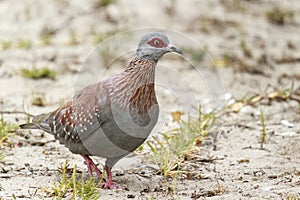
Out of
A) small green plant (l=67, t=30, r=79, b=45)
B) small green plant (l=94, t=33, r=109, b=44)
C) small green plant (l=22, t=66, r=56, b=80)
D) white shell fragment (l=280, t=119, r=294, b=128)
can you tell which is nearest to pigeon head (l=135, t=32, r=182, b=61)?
white shell fragment (l=280, t=119, r=294, b=128)

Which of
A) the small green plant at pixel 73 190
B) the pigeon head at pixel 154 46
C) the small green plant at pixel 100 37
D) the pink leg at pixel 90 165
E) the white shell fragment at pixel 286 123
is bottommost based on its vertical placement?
the small green plant at pixel 73 190

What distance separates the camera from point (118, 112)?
170 inches

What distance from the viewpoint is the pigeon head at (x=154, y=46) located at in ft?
14.6

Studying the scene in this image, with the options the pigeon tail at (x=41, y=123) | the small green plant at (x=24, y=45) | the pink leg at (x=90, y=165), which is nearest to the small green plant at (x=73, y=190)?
the pink leg at (x=90, y=165)

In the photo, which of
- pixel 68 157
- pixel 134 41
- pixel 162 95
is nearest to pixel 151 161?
pixel 68 157

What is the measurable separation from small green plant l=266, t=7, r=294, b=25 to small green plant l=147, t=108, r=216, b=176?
16.3 ft

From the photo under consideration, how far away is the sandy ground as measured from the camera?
4.61 meters

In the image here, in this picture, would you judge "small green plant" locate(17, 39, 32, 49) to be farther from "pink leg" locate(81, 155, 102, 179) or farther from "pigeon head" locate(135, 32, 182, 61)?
"pigeon head" locate(135, 32, 182, 61)

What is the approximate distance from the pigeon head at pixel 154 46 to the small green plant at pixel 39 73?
10.8 ft

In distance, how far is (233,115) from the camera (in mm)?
6406

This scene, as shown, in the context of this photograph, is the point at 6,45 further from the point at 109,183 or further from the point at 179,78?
the point at 109,183

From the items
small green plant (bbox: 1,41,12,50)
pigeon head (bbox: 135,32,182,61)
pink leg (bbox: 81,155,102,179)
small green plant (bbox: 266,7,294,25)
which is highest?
small green plant (bbox: 266,7,294,25)

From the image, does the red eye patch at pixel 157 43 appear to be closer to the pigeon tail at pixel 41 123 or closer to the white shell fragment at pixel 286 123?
the pigeon tail at pixel 41 123

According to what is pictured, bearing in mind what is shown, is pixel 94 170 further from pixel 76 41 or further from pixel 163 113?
pixel 76 41
